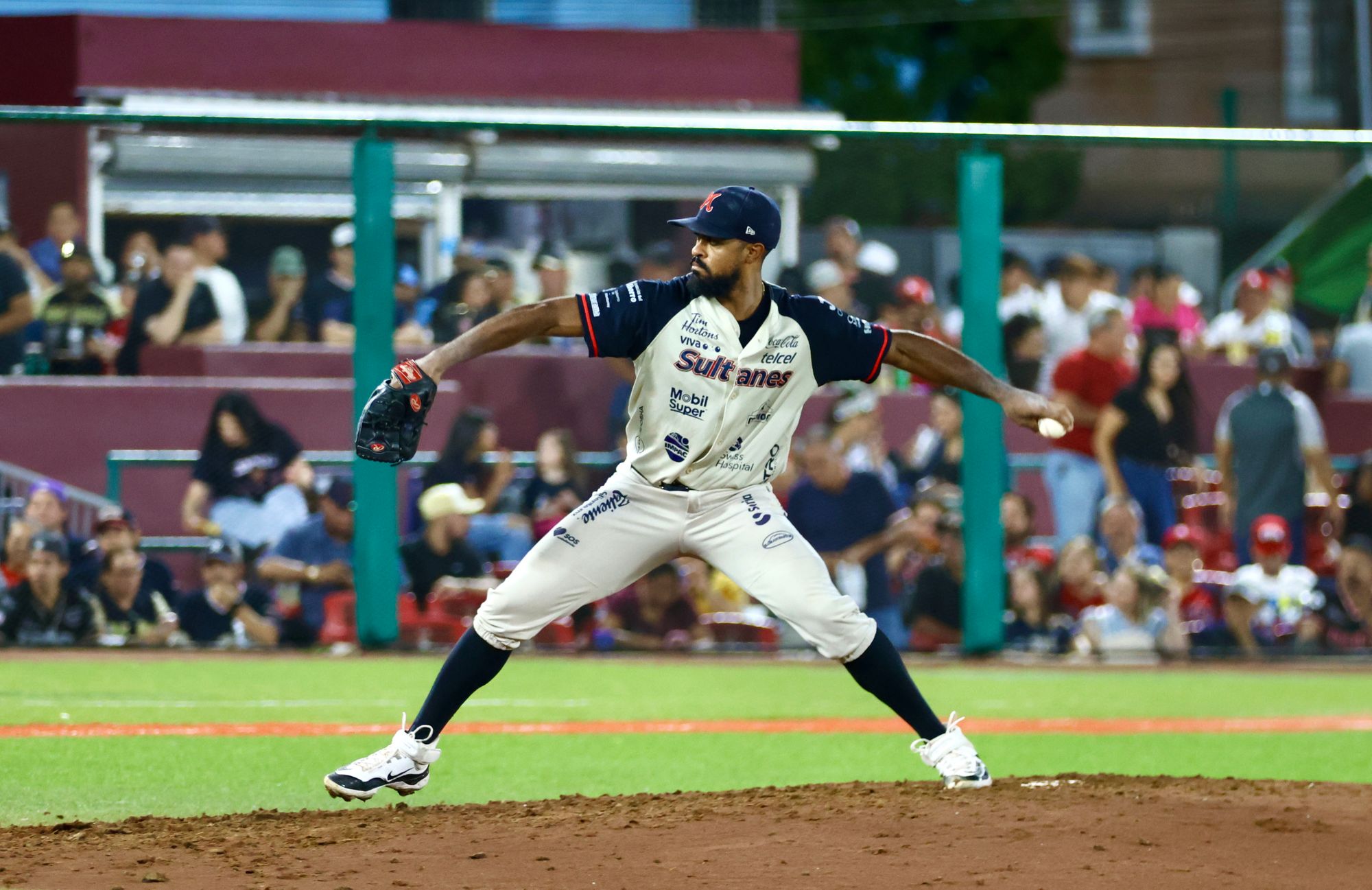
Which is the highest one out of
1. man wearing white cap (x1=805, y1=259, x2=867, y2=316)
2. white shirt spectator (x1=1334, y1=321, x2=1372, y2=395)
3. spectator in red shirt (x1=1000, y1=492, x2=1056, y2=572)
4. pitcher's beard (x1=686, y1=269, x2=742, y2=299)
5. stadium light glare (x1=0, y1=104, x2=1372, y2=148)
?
stadium light glare (x1=0, y1=104, x2=1372, y2=148)

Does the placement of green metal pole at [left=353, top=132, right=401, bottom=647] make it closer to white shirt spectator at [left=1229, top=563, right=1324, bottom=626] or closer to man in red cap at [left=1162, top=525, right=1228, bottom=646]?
man in red cap at [left=1162, top=525, right=1228, bottom=646]

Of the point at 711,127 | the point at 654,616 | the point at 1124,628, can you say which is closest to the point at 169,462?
the point at 654,616

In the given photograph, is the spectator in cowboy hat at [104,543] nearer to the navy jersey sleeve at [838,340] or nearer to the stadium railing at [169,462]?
the stadium railing at [169,462]

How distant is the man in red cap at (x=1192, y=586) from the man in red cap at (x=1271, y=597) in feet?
0.29

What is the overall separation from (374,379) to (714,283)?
470cm

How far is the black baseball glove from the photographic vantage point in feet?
16.2

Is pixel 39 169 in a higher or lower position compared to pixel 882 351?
higher

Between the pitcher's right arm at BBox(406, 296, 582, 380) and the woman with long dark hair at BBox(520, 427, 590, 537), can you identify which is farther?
the woman with long dark hair at BBox(520, 427, 590, 537)

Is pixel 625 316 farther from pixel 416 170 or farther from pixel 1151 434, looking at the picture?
pixel 1151 434

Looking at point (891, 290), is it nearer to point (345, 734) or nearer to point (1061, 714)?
point (1061, 714)

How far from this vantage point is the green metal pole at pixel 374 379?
31.9 feet

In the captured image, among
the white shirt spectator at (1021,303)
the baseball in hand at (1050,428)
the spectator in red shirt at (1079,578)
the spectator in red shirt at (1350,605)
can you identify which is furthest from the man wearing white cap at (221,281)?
the spectator in red shirt at (1350,605)

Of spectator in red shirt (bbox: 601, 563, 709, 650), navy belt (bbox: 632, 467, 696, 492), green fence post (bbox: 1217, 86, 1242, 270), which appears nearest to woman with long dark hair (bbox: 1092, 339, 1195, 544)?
green fence post (bbox: 1217, 86, 1242, 270)

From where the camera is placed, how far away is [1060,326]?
34.0 ft
